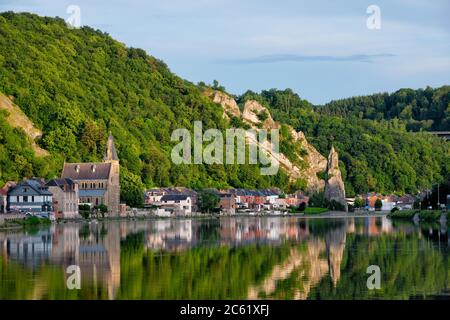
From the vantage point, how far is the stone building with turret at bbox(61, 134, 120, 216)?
Result: 104 meters

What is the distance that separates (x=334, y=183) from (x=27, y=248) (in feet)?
427

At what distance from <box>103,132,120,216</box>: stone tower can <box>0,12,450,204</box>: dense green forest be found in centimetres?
277

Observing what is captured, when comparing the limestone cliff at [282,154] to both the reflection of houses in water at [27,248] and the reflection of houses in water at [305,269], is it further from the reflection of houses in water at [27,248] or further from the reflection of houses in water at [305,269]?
the reflection of houses in water at [305,269]

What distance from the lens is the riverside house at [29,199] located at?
286 feet

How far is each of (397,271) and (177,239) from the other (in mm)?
22397

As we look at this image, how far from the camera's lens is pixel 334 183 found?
172 m

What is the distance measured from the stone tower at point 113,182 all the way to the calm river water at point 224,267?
161 feet

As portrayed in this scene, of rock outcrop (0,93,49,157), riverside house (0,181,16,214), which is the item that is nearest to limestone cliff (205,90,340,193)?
rock outcrop (0,93,49,157)

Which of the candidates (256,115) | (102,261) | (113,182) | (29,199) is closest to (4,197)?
(29,199)

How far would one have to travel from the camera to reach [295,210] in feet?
463

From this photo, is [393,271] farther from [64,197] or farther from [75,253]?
[64,197]

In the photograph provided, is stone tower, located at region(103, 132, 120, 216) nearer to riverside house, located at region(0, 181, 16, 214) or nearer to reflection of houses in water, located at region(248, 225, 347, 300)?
riverside house, located at region(0, 181, 16, 214)

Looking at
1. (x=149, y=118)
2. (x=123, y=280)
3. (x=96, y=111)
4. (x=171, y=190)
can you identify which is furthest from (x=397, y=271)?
(x=149, y=118)

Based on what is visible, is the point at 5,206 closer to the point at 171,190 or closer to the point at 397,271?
the point at 171,190
